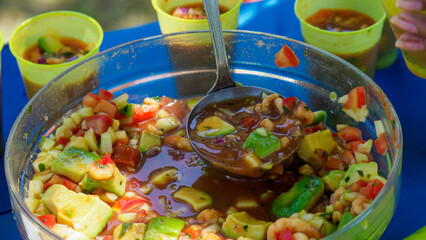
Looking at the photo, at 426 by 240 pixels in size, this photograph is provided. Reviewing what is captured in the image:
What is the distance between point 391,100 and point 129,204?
1.18m

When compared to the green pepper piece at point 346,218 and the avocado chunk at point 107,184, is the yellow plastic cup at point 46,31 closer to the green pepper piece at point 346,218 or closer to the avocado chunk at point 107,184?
the avocado chunk at point 107,184

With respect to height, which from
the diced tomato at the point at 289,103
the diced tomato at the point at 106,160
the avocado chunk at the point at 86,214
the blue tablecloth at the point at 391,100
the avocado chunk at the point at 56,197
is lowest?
the blue tablecloth at the point at 391,100

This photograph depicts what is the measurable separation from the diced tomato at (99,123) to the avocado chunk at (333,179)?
0.79 meters

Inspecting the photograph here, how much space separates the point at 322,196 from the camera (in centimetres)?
174

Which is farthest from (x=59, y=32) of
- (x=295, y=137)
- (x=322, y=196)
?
(x=322, y=196)

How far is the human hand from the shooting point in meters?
1.55

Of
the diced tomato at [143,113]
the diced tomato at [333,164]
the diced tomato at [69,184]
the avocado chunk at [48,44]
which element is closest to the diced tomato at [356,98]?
the diced tomato at [333,164]

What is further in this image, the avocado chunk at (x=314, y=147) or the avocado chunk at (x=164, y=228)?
the avocado chunk at (x=314, y=147)

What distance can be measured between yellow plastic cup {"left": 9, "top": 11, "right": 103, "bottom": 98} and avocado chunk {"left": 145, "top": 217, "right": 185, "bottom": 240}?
90 cm

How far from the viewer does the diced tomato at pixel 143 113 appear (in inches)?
82.6

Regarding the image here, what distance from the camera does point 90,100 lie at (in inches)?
80.7

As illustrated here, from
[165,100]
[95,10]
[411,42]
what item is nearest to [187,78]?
[165,100]

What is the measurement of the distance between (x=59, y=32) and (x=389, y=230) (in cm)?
165

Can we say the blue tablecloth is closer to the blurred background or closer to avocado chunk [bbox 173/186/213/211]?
avocado chunk [bbox 173/186/213/211]
